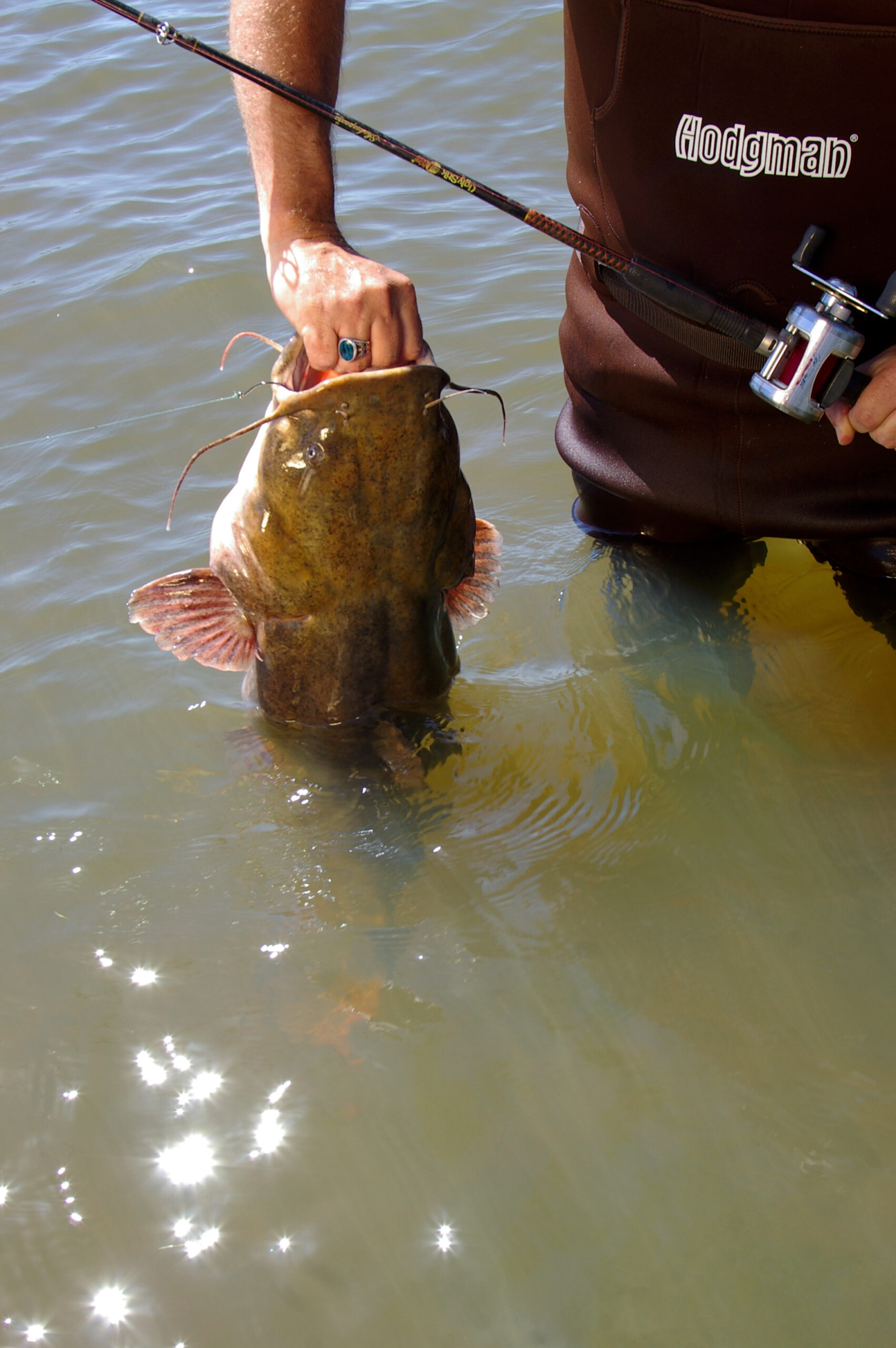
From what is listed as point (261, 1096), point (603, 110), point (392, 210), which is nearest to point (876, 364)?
point (603, 110)

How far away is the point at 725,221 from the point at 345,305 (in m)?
0.95

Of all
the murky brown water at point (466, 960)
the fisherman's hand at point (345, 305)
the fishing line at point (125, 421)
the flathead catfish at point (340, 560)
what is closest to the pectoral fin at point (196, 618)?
the flathead catfish at point (340, 560)

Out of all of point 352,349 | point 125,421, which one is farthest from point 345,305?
point 125,421

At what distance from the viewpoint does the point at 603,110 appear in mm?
2369

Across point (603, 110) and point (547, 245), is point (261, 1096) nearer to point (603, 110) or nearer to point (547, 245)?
point (603, 110)

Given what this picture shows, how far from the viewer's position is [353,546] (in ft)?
7.30

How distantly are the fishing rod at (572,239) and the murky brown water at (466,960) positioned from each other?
1038 millimetres

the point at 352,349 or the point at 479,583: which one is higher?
the point at 352,349

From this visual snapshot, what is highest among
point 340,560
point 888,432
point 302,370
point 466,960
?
point 302,370

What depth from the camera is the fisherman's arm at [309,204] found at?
1873 millimetres

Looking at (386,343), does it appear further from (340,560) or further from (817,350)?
(817,350)

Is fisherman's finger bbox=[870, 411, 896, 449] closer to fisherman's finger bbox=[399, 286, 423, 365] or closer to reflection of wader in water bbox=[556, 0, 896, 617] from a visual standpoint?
reflection of wader in water bbox=[556, 0, 896, 617]

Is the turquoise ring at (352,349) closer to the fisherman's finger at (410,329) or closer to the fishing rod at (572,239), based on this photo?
the fisherman's finger at (410,329)

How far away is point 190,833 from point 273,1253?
3.61 feet
